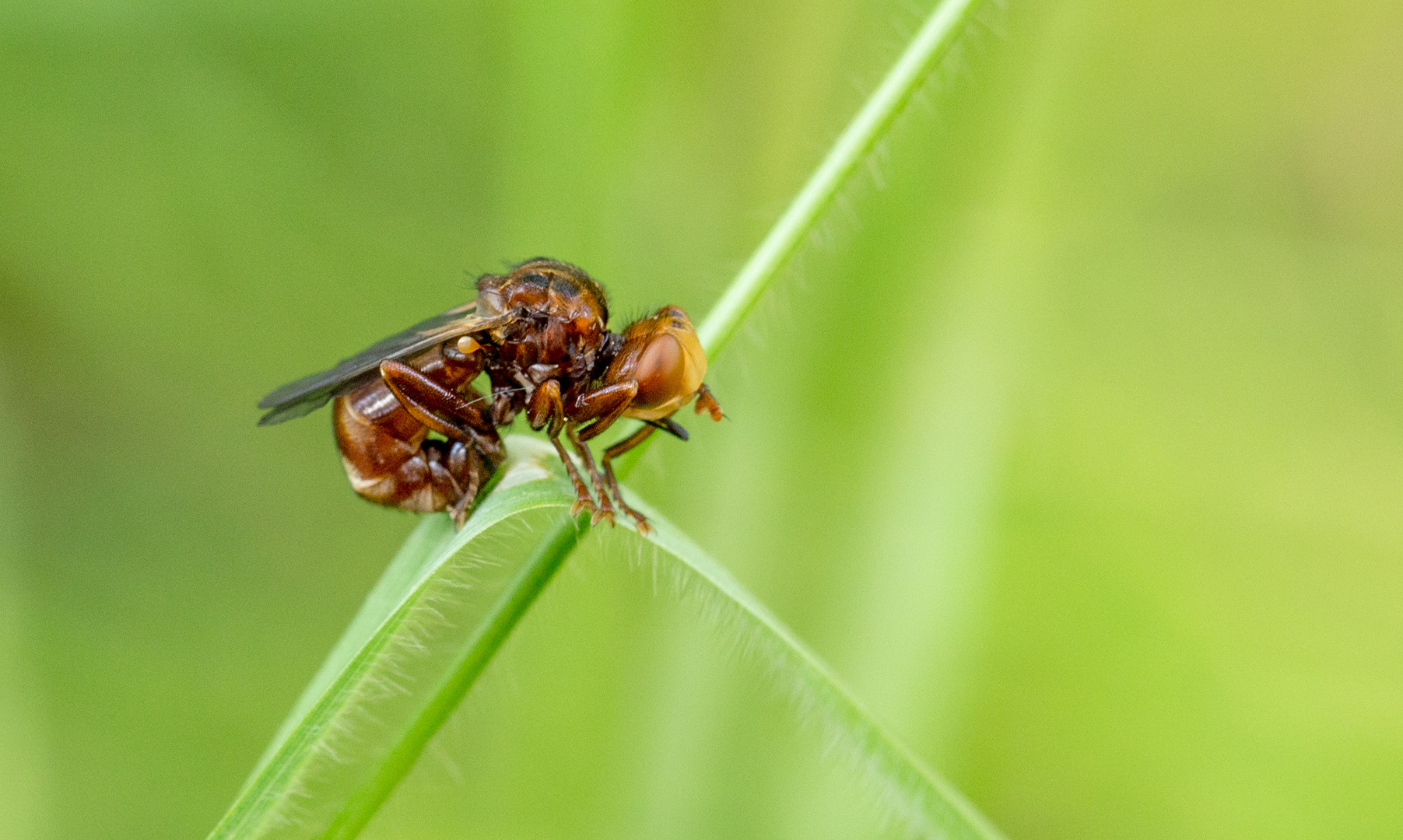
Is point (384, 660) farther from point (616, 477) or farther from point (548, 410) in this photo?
point (548, 410)

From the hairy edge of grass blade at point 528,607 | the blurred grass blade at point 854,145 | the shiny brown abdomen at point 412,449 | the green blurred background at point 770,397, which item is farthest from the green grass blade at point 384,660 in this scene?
the green blurred background at point 770,397

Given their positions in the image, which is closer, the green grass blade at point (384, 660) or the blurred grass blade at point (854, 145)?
the green grass blade at point (384, 660)

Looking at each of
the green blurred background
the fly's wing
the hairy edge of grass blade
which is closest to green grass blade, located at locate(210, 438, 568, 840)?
the hairy edge of grass blade

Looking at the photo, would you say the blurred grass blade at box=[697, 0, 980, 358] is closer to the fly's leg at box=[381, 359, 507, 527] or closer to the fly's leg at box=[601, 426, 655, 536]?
the fly's leg at box=[601, 426, 655, 536]

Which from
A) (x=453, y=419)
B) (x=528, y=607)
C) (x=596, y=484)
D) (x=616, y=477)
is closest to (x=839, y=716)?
(x=528, y=607)

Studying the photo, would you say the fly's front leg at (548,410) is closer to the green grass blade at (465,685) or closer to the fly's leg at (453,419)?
the fly's leg at (453,419)
